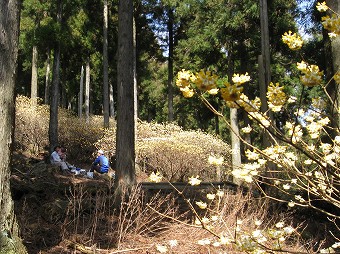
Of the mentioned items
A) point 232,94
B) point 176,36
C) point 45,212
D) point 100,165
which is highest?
point 176,36

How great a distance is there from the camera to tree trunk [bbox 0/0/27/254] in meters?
3.52

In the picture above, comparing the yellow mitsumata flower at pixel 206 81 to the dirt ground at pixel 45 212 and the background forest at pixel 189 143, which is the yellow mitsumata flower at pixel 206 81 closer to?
the background forest at pixel 189 143

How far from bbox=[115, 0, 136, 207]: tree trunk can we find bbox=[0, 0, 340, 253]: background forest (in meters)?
0.43

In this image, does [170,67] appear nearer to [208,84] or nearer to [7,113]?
[7,113]

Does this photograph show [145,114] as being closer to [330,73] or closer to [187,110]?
[187,110]

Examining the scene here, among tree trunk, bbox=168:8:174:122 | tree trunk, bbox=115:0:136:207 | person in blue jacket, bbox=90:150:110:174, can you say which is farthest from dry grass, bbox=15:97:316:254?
tree trunk, bbox=168:8:174:122

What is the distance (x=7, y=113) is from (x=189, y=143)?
1004 centimetres

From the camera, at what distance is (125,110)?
6730 mm

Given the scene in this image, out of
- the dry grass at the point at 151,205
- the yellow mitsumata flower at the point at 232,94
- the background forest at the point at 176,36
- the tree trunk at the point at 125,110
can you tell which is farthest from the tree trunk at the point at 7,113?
the background forest at the point at 176,36

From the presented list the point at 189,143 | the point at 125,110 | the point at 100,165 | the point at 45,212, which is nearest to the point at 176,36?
the point at 189,143

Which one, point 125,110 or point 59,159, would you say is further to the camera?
point 59,159

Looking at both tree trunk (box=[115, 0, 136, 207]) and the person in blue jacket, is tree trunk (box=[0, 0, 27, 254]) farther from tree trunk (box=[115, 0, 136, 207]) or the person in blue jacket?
Result: the person in blue jacket

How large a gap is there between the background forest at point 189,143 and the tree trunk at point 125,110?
430 mm

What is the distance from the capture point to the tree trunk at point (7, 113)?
352 cm
